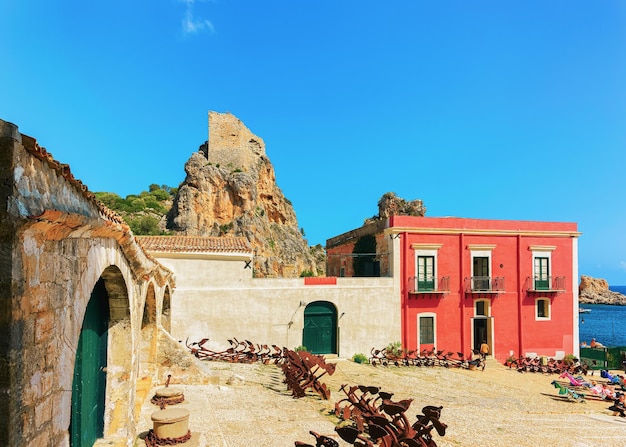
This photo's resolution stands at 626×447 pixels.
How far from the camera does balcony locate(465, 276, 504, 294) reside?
67.4 feet

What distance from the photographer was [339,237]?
26969mm

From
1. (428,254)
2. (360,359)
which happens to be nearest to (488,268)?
(428,254)

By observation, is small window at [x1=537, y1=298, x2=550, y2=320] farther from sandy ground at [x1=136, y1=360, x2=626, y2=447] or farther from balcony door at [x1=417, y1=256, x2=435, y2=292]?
balcony door at [x1=417, y1=256, x2=435, y2=292]

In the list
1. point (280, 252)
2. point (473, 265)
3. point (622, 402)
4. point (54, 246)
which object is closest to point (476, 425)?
point (622, 402)

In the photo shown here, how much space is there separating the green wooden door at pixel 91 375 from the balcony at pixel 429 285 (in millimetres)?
15638

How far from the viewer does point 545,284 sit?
70.2ft

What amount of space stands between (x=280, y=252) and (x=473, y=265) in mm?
28887

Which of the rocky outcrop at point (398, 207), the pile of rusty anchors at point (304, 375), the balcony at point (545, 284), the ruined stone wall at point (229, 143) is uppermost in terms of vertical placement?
the ruined stone wall at point (229, 143)

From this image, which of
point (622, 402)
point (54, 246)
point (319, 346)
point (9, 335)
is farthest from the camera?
point (319, 346)

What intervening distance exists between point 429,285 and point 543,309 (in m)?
6.42

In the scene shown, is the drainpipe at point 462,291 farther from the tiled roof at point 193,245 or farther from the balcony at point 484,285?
the tiled roof at point 193,245

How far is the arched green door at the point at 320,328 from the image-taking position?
1895 cm

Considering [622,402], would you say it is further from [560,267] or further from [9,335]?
[9,335]

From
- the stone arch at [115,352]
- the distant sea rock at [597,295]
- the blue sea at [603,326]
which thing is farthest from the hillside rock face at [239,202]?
the distant sea rock at [597,295]
